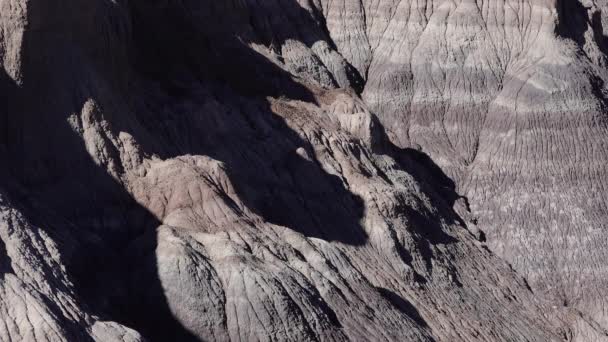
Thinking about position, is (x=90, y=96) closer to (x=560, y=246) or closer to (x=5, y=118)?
(x=5, y=118)

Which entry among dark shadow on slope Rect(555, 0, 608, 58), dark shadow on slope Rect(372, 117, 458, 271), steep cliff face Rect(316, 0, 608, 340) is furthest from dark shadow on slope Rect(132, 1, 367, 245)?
dark shadow on slope Rect(555, 0, 608, 58)

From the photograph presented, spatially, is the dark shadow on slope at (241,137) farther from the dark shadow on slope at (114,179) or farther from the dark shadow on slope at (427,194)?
the dark shadow on slope at (427,194)

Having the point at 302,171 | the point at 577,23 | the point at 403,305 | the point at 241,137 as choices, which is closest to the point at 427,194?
the point at 302,171

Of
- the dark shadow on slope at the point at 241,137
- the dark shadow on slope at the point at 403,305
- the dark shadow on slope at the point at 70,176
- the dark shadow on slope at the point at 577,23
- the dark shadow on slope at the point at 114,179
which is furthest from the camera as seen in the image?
the dark shadow on slope at the point at 577,23

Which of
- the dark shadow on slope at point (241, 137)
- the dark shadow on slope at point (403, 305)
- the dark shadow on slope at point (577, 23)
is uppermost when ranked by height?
the dark shadow on slope at point (241, 137)

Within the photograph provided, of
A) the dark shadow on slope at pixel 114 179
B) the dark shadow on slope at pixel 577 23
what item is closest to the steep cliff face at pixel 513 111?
the dark shadow on slope at pixel 577 23

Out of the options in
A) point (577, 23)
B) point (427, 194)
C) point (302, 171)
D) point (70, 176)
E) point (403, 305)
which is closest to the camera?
point (70, 176)

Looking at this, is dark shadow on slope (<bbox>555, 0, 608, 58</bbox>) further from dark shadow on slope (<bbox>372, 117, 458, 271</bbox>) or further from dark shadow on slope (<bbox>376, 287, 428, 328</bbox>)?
dark shadow on slope (<bbox>376, 287, 428, 328</bbox>)

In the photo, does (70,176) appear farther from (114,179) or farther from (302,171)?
(302,171)

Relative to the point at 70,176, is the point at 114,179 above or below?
below
